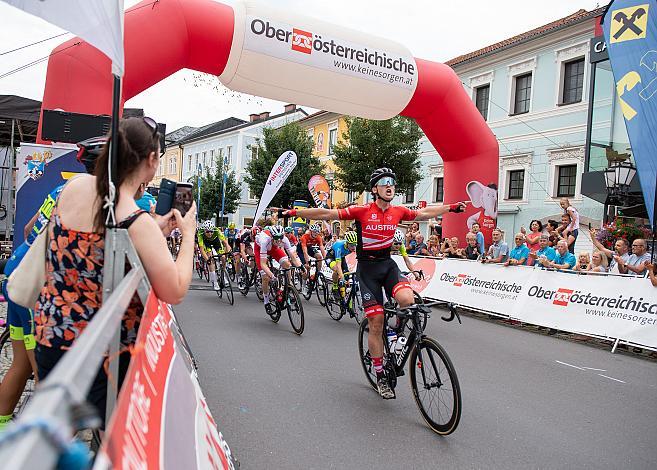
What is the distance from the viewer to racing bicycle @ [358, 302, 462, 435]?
14.0 feet

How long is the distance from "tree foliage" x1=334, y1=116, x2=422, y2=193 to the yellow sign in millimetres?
17399

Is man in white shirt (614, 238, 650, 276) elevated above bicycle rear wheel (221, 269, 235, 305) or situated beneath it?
elevated above

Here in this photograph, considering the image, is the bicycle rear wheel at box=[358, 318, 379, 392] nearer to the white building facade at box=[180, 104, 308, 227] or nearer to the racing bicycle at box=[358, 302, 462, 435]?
the racing bicycle at box=[358, 302, 462, 435]

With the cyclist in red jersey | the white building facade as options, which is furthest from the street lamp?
the white building facade

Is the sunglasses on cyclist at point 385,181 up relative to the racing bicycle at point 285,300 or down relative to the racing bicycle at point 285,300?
up

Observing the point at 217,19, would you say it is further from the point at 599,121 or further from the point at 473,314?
the point at 599,121

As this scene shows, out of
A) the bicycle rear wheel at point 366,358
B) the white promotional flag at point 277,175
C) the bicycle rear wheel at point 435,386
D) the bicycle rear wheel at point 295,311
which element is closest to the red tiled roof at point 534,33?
the white promotional flag at point 277,175

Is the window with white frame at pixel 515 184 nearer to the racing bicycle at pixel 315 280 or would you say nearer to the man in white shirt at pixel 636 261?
the racing bicycle at pixel 315 280

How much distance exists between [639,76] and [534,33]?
1822 cm

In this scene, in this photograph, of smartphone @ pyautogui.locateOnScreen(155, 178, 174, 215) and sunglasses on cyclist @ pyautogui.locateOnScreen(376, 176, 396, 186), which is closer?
smartphone @ pyautogui.locateOnScreen(155, 178, 174, 215)

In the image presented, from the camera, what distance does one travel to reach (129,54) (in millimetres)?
9703

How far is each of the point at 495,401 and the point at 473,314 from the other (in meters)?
6.59

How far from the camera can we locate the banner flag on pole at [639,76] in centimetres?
930

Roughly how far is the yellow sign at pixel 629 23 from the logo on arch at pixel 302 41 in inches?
220
